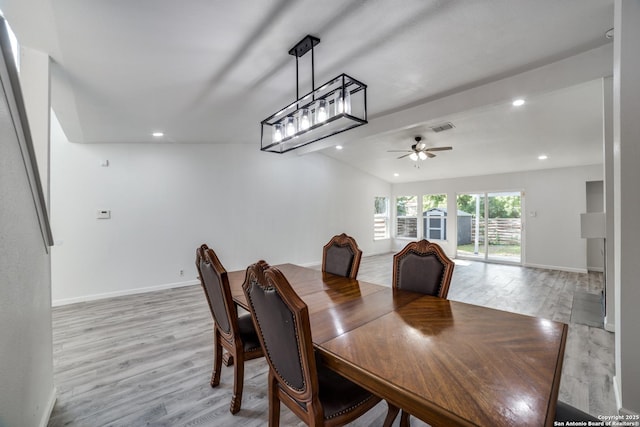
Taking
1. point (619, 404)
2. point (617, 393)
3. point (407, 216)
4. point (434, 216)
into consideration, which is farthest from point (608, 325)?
point (407, 216)

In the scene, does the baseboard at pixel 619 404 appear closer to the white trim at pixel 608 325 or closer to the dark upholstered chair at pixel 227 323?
the white trim at pixel 608 325

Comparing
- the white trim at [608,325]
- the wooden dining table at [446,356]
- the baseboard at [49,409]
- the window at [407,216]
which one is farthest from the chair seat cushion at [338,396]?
the window at [407,216]

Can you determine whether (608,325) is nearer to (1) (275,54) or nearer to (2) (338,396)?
(2) (338,396)

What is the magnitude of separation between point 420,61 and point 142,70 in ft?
7.93

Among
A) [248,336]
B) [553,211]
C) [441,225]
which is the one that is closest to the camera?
[248,336]

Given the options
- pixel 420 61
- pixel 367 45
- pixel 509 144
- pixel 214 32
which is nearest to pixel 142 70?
pixel 214 32

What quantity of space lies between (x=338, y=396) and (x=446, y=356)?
538mm

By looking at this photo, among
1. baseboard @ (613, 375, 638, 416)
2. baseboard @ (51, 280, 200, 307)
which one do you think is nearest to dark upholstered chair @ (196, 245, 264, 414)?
baseboard @ (613, 375, 638, 416)

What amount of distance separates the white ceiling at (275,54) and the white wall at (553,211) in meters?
2.58

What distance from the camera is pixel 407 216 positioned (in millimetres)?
8977

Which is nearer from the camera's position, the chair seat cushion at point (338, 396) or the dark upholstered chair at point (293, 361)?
the dark upholstered chair at point (293, 361)

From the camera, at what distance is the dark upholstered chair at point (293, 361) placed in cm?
109

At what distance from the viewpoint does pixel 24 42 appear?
6.01 ft

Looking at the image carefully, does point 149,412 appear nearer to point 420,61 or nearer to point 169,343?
point 169,343
